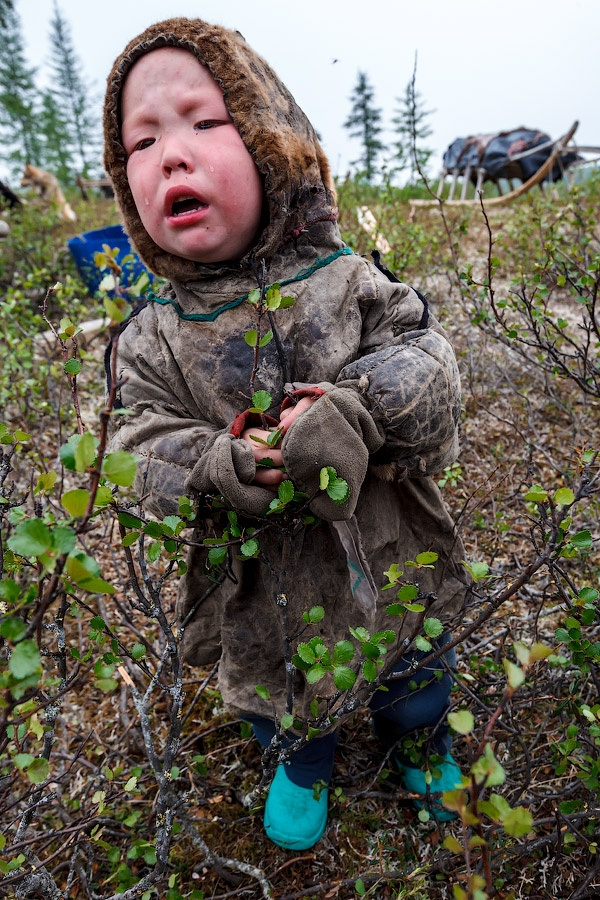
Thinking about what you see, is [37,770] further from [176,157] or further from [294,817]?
[176,157]

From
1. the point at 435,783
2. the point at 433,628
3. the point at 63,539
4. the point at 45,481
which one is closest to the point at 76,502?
the point at 63,539

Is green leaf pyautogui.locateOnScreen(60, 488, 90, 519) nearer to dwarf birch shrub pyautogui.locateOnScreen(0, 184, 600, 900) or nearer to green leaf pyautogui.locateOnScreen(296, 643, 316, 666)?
dwarf birch shrub pyautogui.locateOnScreen(0, 184, 600, 900)

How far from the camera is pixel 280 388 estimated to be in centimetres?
142

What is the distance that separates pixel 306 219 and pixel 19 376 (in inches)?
117

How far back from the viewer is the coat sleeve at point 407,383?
122cm

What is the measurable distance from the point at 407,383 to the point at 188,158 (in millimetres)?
723

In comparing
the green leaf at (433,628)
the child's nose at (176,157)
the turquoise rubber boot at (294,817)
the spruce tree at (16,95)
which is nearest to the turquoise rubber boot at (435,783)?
the turquoise rubber boot at (294,817)

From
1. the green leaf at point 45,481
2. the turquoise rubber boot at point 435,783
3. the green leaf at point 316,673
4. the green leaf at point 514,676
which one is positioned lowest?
the turquoise rubber boot at point 435,783

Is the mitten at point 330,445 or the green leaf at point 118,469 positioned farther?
the mitten at point 330,445

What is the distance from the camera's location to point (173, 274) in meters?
1.54

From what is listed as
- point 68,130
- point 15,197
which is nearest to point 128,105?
point 15,197

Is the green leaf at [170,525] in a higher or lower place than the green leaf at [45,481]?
lower

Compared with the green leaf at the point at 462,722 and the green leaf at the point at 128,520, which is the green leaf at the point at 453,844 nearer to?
the green leaf at the point at 462,722

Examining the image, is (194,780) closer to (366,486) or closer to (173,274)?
(366,486)
